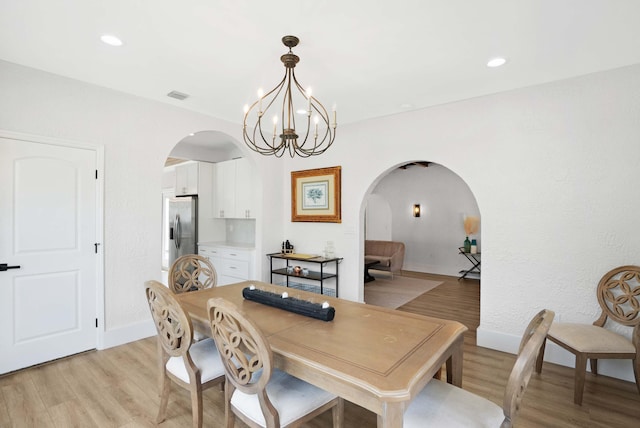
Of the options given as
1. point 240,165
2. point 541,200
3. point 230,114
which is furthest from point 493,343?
point 240,165

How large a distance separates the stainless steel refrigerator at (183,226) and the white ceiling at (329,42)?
2.94 m

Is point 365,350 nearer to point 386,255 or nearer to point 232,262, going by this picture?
point 232,262

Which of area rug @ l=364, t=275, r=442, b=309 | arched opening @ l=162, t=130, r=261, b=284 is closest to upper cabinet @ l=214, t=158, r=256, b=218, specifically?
arched opening @ l=162, t=130, r=261, b=284

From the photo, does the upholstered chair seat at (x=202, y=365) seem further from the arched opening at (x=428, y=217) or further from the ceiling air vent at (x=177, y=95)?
the arched opening at (x=428, y=217)

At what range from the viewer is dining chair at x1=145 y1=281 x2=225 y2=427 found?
1852 millimetres

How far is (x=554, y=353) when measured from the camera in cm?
305

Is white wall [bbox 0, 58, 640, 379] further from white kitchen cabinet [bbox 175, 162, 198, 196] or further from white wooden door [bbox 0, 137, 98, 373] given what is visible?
white kitchen cabinet [bbox 175, 162, 198, 196]

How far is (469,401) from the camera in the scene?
5.24 ft

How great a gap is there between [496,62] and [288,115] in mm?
1822

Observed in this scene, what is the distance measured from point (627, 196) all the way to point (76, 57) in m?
4.86

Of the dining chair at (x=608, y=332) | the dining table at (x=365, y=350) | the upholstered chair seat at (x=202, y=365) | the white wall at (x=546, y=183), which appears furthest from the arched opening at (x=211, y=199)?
the dining chair at (x=608, y=332)

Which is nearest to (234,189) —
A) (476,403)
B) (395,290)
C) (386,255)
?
(395,290)

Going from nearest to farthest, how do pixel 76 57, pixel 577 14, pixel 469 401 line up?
pixel 469 401
pixel 577 14
pixel 76 57

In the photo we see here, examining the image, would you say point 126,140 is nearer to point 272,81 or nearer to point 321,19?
point 272,81
